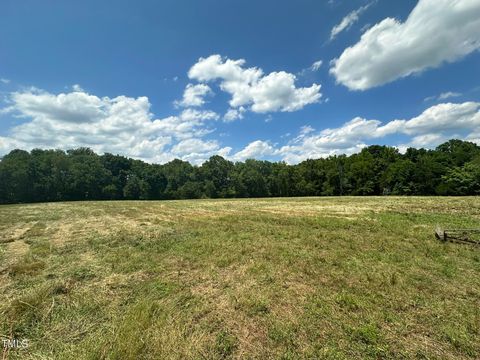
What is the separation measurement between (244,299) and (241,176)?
82.9 m

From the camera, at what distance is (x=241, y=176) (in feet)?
293

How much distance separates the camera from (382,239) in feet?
41.6

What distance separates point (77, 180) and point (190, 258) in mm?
81165

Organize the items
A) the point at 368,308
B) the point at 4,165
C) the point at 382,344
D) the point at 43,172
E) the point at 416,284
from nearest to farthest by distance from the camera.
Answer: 1. the point at 382,344
2. the point at 368,308
3. the point at 416,284
4. the point at 4,165
5. the point at 43,172

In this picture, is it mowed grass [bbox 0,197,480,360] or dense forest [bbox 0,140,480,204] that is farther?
dense forest [bbox 0,140,480,204]

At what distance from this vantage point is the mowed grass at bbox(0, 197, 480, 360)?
15.6ft

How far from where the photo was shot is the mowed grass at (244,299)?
4746 millimetres

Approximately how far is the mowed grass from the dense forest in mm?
66307

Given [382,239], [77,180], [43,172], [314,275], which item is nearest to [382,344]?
[314,275]

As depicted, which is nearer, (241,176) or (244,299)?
(244,299)

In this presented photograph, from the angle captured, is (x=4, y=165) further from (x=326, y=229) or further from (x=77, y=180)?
(x=326, y=229)

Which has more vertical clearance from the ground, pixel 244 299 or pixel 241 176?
pixel 241 176

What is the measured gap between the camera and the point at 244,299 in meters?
6.60

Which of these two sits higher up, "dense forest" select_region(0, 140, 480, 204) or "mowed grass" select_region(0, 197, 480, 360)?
"dense forest" select_region(0, 140, 480, 204)
